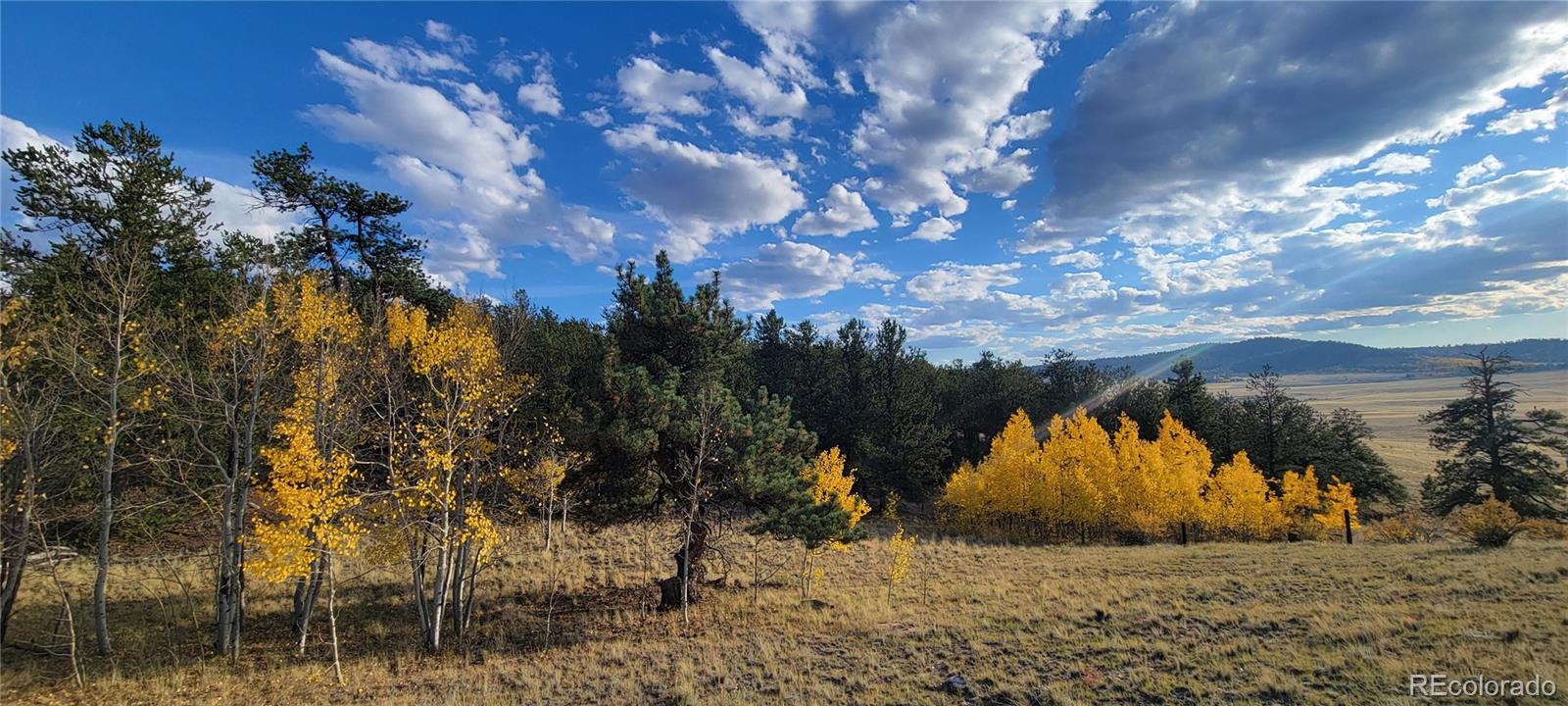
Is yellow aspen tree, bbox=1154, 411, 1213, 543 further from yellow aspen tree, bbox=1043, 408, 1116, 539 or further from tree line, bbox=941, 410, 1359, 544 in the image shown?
yellow aspen tree, bbox=1043, 408, 1116, 539

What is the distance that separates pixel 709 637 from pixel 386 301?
689 inches

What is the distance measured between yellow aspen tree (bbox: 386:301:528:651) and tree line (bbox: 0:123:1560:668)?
0.09 m

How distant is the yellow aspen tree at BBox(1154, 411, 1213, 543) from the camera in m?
32.6

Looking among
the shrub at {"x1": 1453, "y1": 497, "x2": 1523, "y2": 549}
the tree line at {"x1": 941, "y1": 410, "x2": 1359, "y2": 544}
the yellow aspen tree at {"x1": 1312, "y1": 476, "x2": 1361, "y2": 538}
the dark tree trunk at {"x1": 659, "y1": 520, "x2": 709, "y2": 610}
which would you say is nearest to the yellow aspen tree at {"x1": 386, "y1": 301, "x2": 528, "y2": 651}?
the dark tree trunk at {"x1": 659, "y1": 520, "x2": 709, "y2": 610}

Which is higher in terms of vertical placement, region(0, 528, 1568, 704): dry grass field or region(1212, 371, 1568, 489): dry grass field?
region(0, 528, 1568, 704): dry grass field

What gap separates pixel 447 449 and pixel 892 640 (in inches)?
488

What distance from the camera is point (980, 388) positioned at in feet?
175

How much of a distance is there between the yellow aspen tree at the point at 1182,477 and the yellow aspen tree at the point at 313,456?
38200 mm

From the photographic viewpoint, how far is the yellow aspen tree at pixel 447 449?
1262 centimetres

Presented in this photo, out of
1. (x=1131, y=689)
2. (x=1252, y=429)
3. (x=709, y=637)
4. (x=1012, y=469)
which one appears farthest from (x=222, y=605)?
(x=1252, y=429)

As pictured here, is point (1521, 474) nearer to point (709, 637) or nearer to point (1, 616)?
point (709, 637)

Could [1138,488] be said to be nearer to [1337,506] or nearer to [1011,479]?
[1011,479]

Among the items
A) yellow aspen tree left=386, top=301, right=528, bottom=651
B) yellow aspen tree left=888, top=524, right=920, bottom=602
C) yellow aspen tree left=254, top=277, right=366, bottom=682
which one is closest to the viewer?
yellow aspen tree left=254, top=277, right=366, bottom=682

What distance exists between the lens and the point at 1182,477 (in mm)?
32875
